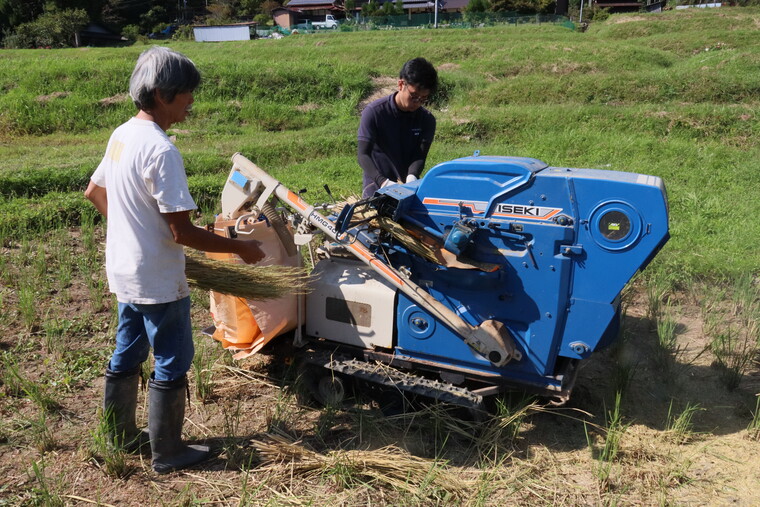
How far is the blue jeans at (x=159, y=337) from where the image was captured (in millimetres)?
Result: 2953

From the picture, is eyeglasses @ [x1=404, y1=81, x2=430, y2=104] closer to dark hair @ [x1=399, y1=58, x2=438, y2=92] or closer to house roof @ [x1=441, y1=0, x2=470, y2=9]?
dark hair @ [x1=399, y1=58, x2=438, y2=92]

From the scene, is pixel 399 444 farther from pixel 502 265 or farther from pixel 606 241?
pixel 606 241

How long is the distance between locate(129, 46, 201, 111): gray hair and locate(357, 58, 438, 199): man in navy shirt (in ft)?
5.26

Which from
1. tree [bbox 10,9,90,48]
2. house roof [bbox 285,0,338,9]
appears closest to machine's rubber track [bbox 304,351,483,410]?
tree [bbox 10,9,90,48]

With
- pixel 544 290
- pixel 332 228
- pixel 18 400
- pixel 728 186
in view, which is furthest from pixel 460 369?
pixel 728 186

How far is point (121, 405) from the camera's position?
3199 millimetres

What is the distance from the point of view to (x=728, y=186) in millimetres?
8023

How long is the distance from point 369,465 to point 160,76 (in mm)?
2062

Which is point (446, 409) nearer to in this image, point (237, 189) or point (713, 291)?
point (237, 189)

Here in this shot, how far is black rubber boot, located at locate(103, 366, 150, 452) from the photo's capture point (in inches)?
125

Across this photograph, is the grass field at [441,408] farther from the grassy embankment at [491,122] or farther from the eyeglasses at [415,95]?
the eyeglasses at [415,95]

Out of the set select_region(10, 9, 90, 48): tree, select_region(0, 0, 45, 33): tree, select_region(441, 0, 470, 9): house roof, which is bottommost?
select_region(10, 9, 90, 48): tree

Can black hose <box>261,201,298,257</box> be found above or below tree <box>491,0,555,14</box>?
below

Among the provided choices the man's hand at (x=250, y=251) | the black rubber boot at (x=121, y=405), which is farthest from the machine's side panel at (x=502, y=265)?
the black rubber boot at (x=121, y=405)
